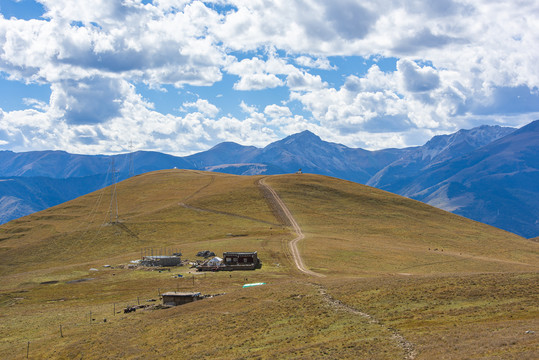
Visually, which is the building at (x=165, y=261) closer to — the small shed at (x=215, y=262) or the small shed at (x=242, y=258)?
the small shed at (x=215, y=262)

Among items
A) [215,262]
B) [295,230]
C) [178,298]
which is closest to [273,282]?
[178,298]

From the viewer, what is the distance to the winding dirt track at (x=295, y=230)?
7944 cm

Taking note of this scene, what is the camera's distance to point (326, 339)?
121 ft

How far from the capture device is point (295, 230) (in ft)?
394

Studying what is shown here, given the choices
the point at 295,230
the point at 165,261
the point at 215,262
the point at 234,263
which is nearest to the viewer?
the point at 234,263

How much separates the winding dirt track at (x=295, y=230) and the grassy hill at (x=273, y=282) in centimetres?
197

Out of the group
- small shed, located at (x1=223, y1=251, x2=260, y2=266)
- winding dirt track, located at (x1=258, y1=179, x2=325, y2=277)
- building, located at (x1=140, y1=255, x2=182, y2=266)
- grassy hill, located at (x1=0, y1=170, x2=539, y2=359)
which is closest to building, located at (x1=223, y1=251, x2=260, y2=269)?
small shed, located at (x1=223, y1=251, x2=260, y2=266)

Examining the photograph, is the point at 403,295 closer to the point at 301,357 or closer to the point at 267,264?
the point at 301,357

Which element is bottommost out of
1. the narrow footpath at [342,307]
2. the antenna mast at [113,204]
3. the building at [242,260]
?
the narrow footpath at [342,307]

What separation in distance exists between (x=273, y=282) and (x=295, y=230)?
5363cm

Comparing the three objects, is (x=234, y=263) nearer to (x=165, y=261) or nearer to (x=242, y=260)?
(x=242, y=260)

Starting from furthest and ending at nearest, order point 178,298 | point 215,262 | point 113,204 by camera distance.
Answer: point 113,204
point 215,262
point 178,298

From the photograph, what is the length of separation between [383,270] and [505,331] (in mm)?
48530

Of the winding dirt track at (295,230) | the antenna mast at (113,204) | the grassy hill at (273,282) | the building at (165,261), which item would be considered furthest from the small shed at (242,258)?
the antenna mast at (113,204)
